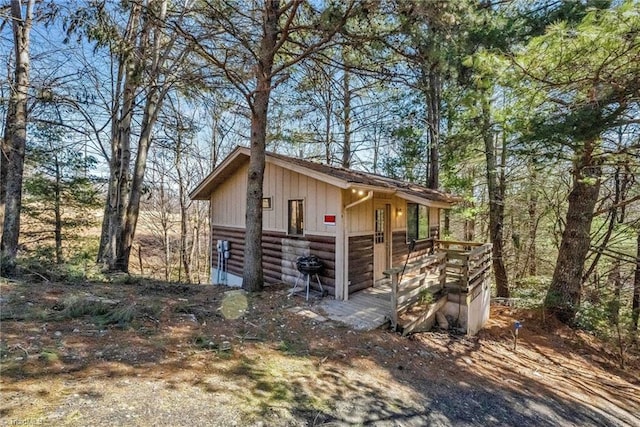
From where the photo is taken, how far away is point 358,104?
1302 cm

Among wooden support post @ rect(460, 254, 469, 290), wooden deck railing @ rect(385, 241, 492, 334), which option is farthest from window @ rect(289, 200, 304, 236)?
wooden support post @ rect(460, 254, 469, 290)

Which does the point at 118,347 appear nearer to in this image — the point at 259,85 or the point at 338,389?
the point at 338,389

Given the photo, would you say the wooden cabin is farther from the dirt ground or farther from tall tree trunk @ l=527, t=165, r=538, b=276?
tall tree trunk @ l=527, t=165, r=538, b=276

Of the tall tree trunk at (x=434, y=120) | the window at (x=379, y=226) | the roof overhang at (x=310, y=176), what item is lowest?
the window at (x=379, y=226)

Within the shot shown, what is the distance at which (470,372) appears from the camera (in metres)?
4.68

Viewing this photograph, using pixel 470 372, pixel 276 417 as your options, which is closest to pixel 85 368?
pixel 276 417

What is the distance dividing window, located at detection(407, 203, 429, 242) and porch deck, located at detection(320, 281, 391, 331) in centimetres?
247

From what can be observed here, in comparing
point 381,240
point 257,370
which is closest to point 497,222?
point 381,240

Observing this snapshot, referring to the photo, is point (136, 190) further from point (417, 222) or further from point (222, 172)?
point (417, 222)

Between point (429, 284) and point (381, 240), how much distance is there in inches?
71.9

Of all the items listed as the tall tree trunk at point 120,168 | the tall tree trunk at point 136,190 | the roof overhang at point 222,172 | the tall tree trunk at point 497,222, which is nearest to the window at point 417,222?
the tall tree trunk at point 497,222

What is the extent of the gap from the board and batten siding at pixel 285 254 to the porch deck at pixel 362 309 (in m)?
0.55

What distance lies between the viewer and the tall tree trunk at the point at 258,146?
6.28m

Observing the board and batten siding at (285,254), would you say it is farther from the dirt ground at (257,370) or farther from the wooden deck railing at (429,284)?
the wooden deck railing at (429,284)
